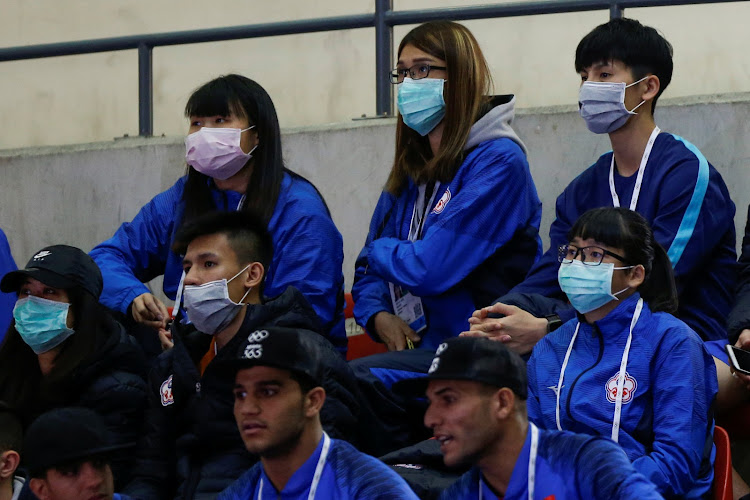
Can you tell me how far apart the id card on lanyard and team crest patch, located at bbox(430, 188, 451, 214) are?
0.07 metres

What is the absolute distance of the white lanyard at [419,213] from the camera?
6.08 meters

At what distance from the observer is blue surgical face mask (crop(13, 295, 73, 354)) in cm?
575

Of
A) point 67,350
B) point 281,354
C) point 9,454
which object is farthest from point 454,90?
point 9,454

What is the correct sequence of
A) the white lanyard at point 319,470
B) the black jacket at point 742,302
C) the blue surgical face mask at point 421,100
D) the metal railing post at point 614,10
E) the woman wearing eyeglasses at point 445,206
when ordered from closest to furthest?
the white lanyard at point 319,470
the black jacket at point 742,302
the woman wearing eyeglasses at point 445,206
the blue surgical face mask at point 421,100
the metal railing post at point 614,10

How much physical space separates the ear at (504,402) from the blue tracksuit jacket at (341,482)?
34cm

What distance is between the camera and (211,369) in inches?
195

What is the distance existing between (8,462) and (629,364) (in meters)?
2.11

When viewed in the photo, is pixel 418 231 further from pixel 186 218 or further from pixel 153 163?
pixel 153 163

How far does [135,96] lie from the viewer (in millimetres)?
8375

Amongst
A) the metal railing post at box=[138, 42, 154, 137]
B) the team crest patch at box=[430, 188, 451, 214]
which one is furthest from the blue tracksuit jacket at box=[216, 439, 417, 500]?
the metal railing post at box=[138, 42, 154, 137]

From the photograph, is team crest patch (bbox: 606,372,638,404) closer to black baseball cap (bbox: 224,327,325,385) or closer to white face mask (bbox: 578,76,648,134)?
black baseball cap (bbox: 224,327,325,385)

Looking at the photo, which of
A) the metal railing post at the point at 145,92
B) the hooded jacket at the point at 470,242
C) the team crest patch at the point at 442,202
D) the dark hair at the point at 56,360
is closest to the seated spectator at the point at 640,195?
the hooded jacket at the point at 470,242

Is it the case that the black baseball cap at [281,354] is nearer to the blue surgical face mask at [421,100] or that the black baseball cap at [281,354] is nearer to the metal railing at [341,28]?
the blue surgical face mask at [421,100]

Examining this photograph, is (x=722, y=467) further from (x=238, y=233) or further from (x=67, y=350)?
(x=67, y=350)
